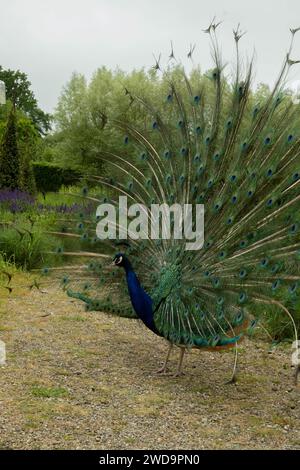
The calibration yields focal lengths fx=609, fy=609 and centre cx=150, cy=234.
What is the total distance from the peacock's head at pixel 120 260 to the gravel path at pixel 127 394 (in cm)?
104

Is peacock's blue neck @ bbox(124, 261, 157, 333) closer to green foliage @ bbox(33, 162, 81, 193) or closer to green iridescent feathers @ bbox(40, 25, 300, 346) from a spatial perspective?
green iridescent feathers @ bbox(40, 25, 300, 346)

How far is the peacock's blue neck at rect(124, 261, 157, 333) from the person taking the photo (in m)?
5.39

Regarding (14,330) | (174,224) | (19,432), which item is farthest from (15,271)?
(19,432)

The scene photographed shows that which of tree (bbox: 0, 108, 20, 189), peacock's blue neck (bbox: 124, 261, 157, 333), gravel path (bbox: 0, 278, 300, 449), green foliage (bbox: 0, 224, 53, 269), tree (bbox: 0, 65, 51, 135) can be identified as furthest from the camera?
tree (bbox: 0, 65, 51, 135)

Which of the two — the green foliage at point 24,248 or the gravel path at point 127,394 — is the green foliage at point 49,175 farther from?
the gravel path at point 127,394

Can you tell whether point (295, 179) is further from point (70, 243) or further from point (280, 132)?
point (70, 243)

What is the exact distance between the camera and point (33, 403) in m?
4.88

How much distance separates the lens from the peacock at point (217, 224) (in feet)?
16.9

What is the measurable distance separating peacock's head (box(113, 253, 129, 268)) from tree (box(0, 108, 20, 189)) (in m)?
9.88

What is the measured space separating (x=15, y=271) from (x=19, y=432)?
208 inches

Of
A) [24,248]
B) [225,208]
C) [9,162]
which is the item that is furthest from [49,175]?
[225,208]

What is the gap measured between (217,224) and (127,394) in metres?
1.66

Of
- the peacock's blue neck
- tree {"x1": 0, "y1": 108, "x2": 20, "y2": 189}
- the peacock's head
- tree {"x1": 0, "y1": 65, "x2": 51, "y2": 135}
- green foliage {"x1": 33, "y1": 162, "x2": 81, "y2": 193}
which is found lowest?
the peacock's blue neck

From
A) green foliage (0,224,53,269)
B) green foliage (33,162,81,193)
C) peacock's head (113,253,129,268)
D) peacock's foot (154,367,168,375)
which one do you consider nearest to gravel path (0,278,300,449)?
peacock's foot (154,367,168,375)
